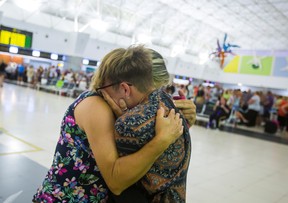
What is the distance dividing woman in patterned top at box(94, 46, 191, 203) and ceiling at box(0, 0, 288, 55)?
777 inches

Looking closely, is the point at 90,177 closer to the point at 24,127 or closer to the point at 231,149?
the point at 24,127

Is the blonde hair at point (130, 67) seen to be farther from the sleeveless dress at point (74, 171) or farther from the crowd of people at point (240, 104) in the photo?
the crowd of people at point (240, 104)

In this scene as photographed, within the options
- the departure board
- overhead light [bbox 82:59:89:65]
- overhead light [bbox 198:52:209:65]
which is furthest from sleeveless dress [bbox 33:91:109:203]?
overhead light [bbox 198:52:209:65]

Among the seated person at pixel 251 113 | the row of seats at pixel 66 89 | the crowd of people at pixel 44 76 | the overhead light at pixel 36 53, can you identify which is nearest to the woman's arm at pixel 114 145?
the seated person at pixel 251 113

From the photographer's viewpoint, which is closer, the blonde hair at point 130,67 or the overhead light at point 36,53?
the blonde hair at point 130,67

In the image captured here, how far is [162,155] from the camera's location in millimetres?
1162

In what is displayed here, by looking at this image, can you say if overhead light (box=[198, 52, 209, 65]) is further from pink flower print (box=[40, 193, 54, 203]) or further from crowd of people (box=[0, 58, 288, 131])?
pink flower print (box=[40, 193, 54, 203])

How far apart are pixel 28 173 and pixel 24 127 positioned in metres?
2.94

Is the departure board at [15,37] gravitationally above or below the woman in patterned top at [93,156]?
above

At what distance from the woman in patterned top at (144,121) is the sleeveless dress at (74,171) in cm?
16

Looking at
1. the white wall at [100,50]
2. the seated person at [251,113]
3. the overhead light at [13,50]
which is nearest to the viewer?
the seated person at [251,113]

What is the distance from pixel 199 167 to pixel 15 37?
65.6 ft

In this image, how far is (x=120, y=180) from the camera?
1.10 m

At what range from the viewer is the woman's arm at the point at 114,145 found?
3.53ft
